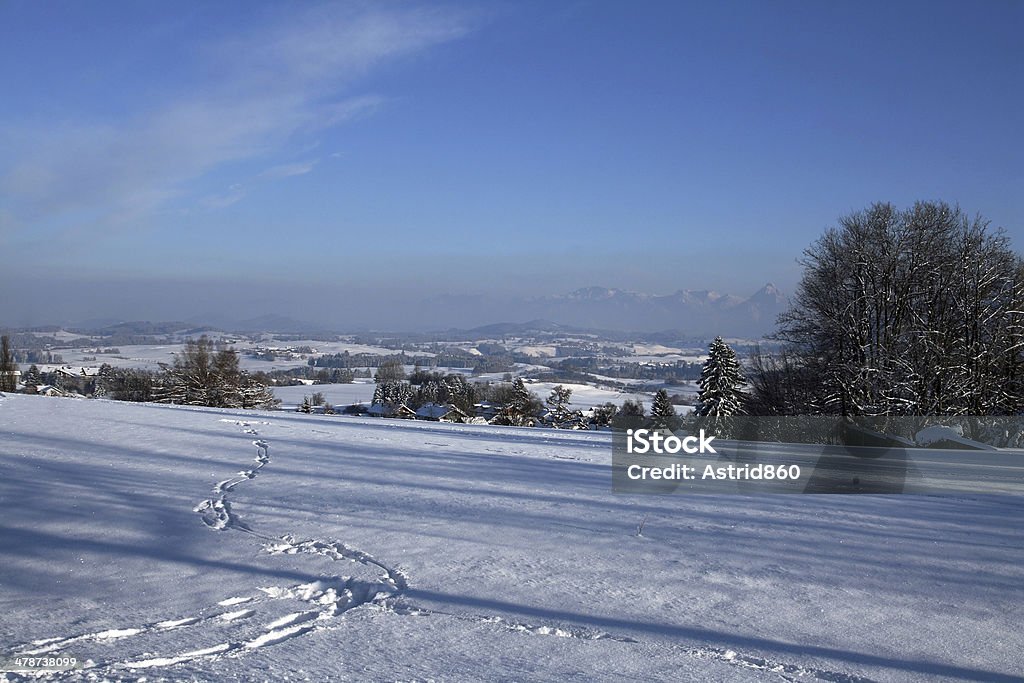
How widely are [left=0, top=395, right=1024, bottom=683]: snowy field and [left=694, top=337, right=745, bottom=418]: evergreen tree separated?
911 inches

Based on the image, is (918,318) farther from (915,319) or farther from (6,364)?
(6,364)

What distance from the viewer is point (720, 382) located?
30.3m

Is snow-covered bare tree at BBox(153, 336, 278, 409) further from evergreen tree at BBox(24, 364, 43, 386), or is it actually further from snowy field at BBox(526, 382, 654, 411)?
snowy field at BBox(526, 382, 654, 411)

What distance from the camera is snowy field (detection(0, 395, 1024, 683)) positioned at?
350 cm

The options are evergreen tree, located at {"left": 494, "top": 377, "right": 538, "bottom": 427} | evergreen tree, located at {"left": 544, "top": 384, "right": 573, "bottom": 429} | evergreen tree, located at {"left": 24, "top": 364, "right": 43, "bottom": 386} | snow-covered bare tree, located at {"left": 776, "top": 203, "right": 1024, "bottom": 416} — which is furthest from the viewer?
evergreen tree, located at {"left": 24, "top": 364, "right": 43, "bottom": 386}

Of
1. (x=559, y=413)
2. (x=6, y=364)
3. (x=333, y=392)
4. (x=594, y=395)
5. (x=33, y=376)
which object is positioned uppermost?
(x=6, y=364)

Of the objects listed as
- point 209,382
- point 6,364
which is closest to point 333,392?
point 209,382

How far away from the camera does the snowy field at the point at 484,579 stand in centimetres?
350

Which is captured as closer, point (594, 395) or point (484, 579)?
point (484, 579)

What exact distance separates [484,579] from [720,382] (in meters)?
27.3

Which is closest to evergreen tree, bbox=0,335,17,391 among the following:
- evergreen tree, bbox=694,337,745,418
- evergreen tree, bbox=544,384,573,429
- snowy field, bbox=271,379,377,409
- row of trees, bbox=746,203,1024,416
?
snowy field, bbox=271,379,377,409

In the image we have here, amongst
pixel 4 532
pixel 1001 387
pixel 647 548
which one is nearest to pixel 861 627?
pixel 647 548

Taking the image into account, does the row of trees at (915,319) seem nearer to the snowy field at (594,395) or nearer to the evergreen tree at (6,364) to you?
the snowy field at (594,395)

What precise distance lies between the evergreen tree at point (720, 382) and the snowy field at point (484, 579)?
911 inches
